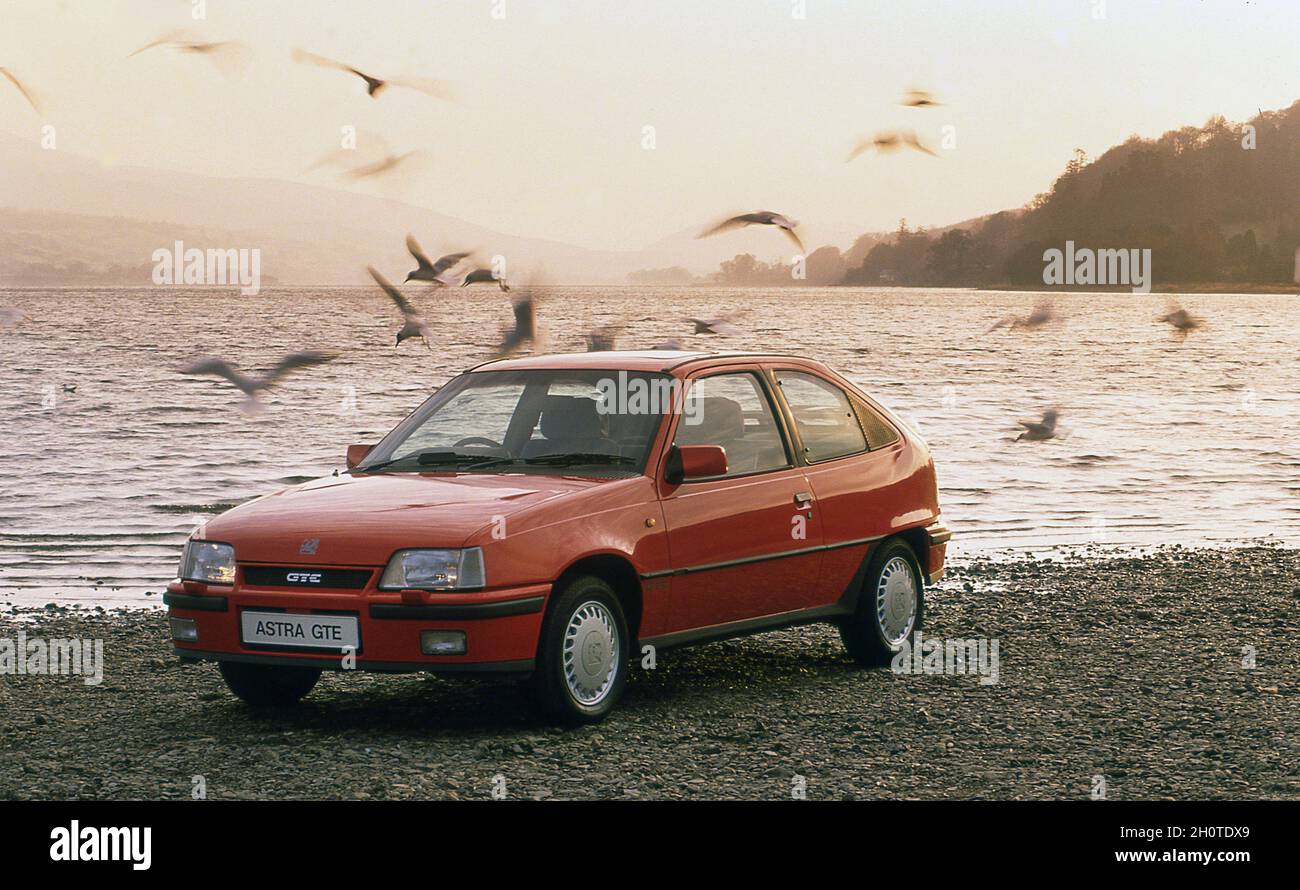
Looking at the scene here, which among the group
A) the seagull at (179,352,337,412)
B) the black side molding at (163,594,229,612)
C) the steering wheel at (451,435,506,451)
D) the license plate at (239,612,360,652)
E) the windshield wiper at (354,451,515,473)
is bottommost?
the license plate at (239,612,360,652)

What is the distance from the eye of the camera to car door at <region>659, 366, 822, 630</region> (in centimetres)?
826

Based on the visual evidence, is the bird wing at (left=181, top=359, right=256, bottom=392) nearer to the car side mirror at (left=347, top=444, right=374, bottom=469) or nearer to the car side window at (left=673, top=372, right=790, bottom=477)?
the car side mirror at (left=347, top=444, right=374, bottom=469)

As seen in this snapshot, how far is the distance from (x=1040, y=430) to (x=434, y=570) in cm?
3059

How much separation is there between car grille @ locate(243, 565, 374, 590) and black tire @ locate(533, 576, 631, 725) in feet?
2.73

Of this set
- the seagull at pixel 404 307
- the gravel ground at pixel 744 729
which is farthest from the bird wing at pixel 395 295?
the gravel ground at pixel 744 729

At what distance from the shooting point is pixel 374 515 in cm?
758

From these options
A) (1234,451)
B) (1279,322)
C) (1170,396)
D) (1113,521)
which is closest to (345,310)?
(1279,322)

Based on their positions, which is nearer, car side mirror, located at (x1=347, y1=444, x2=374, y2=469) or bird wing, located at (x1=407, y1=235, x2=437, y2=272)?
car side mirror, located at (x1=347, y1=444, x2=374, y2=469)

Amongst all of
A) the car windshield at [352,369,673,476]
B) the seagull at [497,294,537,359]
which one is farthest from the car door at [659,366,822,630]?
the seagull at [497,294,537,359]

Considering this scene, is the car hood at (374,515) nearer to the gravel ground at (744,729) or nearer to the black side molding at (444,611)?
the black side molding at (444,611)

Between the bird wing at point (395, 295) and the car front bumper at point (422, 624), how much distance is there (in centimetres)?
1332

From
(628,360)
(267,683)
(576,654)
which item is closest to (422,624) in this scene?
(576,654)

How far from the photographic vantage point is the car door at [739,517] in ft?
27.1
